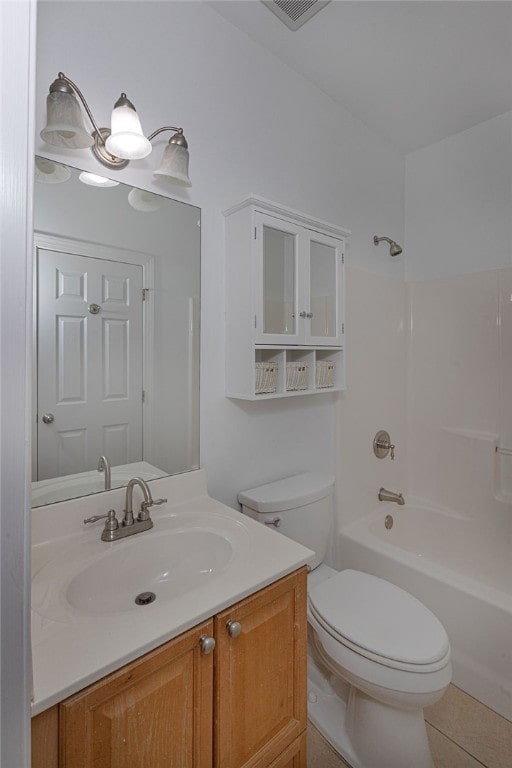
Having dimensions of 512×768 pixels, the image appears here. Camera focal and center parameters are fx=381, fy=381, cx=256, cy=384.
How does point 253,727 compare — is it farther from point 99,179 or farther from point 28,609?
point 99,179

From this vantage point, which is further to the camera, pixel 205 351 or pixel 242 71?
pixel 242 71

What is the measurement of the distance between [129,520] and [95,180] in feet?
3.43

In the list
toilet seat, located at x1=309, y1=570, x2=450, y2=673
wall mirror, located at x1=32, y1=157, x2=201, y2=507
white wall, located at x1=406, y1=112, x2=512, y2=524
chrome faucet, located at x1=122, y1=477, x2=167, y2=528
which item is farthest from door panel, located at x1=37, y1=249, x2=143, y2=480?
white wall, located at x1=406, y1=112, x2=512, y2=524

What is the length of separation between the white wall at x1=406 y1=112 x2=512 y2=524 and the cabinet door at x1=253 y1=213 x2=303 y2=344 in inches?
49.5

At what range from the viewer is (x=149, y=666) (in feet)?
2.43

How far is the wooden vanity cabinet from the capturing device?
2.19ft

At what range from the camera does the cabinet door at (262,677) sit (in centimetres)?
87

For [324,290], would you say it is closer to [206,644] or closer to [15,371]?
[206,644]

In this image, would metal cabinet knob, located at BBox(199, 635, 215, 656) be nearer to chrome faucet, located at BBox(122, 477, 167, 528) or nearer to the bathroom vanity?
the bathroom vanity

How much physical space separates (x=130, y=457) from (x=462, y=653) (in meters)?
1.63

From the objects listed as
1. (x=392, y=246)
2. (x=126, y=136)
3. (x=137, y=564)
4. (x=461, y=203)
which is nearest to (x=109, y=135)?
(x=126, y=136)

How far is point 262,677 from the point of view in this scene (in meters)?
0.95

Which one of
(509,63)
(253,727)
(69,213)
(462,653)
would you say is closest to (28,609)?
(253,727)

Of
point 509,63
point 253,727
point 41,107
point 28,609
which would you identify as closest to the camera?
point 28,609
